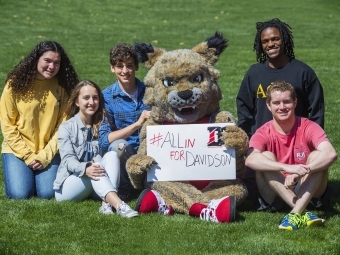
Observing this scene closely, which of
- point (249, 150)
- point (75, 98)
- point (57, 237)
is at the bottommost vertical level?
point (57, 237)

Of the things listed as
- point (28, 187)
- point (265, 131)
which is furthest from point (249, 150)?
point (28, 187)

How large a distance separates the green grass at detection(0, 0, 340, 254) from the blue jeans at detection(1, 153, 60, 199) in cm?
12

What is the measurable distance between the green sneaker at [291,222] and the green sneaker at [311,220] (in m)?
0.05

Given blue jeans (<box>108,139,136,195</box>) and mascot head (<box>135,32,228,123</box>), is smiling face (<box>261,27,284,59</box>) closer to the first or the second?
mascot head (<box>135,32,228,123</box>)

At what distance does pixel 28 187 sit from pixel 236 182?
6.29 feet

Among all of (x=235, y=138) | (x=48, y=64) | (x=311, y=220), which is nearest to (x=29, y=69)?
(x=48, y=64)

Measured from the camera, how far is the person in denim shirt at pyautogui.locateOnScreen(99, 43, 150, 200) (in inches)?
263

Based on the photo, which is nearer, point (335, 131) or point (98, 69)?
point (335, 131)

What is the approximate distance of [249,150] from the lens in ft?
19.8

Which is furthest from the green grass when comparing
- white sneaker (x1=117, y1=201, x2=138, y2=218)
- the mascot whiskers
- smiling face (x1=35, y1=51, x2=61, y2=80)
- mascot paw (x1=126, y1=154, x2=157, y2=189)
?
smiling face (x1=35, y1=51, x2=61, y2=80)

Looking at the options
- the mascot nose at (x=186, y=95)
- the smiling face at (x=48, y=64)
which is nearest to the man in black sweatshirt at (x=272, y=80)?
the mascot nose at (x=186, y=95)

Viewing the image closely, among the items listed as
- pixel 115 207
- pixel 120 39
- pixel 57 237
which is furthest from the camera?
pixel 120 39

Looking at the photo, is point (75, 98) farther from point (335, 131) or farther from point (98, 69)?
point (98, 69)

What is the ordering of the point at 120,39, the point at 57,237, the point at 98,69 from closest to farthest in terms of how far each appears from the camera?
1. the point at 57,237
2. the point at 98,69
3. the point at 120,39
